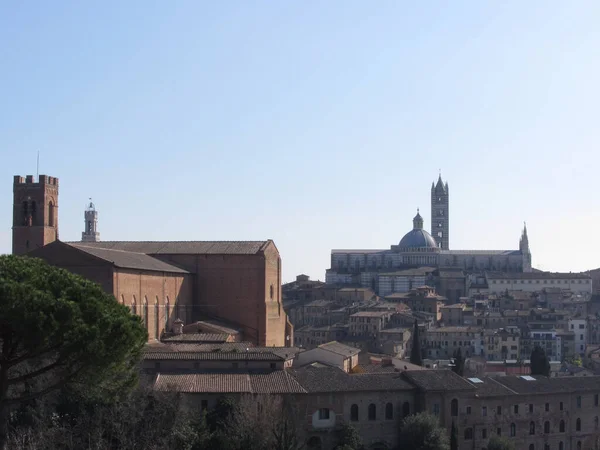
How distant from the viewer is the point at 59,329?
18.2m

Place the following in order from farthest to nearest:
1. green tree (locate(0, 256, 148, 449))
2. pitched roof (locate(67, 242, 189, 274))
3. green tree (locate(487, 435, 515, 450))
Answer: pitched roof (locate(67, 242, 189, 274)) < green tree (locate(487, 435, 515, 450)) < green tree (locate(0, 256, 148, 449))

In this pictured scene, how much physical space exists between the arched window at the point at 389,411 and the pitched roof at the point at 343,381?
18.9 inches

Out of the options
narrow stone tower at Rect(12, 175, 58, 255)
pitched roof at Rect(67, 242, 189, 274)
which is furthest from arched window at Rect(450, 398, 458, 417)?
narrow stone tower at Rect(12, 175, 58, 255)

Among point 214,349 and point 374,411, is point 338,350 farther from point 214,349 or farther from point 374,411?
point 374,411

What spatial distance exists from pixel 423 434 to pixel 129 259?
1361 centimetres

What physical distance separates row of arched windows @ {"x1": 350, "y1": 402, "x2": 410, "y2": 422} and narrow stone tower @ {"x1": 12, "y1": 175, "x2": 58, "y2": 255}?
1748 centimetres

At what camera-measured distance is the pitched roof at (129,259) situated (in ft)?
118

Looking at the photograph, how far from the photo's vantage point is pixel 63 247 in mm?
35531

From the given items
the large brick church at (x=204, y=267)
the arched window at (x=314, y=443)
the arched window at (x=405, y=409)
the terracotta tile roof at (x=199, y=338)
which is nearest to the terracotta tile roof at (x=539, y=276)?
the large brick church at (x=204, y=267)

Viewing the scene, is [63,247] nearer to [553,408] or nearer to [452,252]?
[553,408]

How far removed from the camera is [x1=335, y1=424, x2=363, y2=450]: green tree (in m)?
29.8

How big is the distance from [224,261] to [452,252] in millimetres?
67043

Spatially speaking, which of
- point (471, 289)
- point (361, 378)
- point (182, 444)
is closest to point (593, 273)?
point (471, 289)

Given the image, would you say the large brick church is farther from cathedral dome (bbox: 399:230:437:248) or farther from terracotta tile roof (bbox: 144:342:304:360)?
cathedral dome (bbox: 399:230:437:248)
